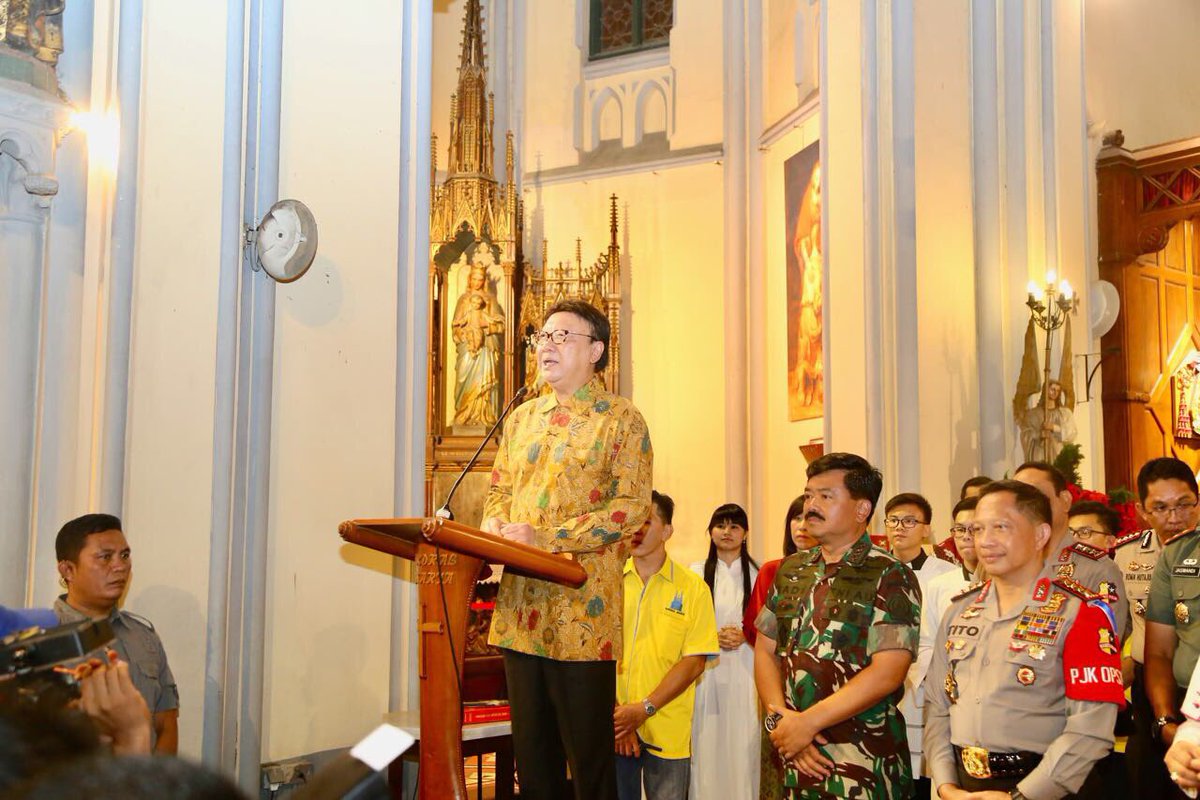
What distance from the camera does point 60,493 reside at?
4152 mm

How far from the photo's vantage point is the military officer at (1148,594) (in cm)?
428

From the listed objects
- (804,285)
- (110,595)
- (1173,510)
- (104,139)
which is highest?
(804,285)

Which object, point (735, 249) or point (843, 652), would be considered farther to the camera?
point (735, 249)

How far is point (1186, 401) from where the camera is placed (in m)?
11.4

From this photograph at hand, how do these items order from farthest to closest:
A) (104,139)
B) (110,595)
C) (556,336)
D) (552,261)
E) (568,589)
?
1. (552,261)
2. (104,139)
3. (110,595)
4. (556,336)
5. (568,589)

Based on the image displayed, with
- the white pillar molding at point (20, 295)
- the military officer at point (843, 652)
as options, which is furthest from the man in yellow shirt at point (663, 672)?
the white pillar molding at point (20, 295)

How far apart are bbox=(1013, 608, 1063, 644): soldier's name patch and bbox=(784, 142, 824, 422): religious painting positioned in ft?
24.1

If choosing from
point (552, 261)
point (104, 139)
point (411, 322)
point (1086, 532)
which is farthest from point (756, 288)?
point (104, 139)

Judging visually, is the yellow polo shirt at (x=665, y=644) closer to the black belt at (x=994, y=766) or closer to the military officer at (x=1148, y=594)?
the black belt at (x=994, y=766)

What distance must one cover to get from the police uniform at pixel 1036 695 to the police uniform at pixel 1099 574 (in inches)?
21.6

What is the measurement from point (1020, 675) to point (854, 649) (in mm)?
426

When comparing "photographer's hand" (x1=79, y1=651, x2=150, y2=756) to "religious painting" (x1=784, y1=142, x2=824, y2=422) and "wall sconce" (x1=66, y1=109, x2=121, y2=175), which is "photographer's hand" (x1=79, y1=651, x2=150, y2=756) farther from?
"religious painting" (x1=784, y1=142, x2=824, y2=422)

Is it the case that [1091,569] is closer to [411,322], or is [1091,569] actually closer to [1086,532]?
[1086,532]

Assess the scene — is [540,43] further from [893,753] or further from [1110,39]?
[893,753]
